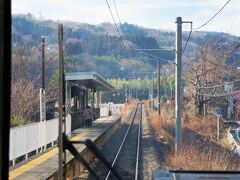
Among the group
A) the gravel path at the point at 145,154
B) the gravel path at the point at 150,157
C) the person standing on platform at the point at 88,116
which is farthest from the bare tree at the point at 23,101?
the gravel path at the point at 150,157

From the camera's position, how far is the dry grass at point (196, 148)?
43.2 feet

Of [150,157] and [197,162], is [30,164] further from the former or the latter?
[150,157]

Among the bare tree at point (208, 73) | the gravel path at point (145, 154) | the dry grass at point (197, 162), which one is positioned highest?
the bare tree at point (208, 73)

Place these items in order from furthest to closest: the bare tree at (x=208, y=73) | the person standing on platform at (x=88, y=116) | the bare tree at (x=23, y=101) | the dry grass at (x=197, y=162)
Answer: the bare tree at (x=208, y=73) → the person standing on platform at (x=88, y=116) → the bare tree at (x=23, y=101) → the dry grass at (x=197, y=162)

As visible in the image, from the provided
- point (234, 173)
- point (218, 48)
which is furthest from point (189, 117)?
point (234, 173)

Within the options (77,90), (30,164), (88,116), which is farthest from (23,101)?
(30,164)

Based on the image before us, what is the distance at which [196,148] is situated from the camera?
17.4 m

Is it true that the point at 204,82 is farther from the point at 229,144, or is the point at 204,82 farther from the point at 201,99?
the point at 229,144

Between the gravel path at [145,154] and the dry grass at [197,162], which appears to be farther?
the gravel path at [145,154]

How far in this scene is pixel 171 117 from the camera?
40281 millimetres

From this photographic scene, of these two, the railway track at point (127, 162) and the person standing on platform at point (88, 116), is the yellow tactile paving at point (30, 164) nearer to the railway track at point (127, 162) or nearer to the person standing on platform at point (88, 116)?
the railway track at point (127, 162)

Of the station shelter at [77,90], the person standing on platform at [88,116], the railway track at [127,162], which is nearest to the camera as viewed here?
the railway track at [127,162]

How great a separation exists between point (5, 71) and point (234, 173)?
231cm

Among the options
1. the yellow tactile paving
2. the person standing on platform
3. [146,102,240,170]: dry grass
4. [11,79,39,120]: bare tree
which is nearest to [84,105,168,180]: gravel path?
[146,102,240,170]: dry grass
